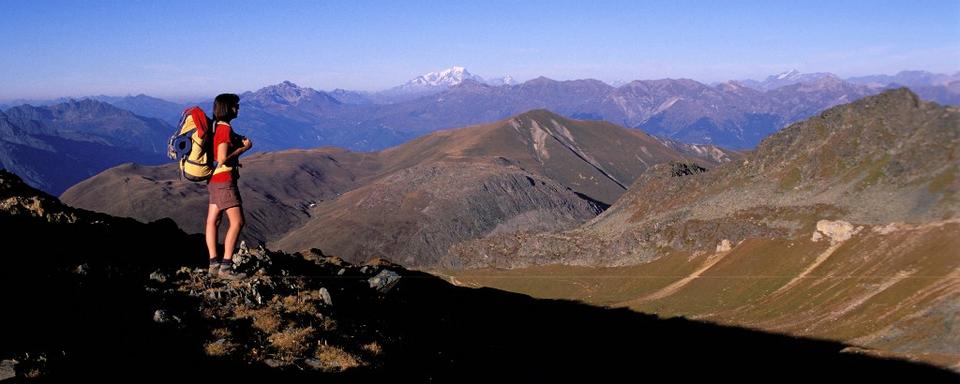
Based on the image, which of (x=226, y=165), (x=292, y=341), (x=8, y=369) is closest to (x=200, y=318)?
(x=292, y=341)

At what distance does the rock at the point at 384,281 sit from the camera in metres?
21.9

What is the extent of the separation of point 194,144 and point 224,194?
4.55 feet

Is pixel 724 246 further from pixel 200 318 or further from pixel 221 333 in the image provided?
pixel 221 333

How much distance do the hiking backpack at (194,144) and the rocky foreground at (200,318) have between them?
3396 mm

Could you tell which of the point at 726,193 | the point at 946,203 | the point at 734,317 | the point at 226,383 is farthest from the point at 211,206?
the point at 726,193

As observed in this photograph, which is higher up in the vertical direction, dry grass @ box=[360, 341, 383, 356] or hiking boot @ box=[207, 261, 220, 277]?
hiking boot @ box=[207, 261, 220, 277]

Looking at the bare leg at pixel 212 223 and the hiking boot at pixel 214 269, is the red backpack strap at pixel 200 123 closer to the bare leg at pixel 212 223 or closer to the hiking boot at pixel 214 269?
the bare leg at pixel 212 223

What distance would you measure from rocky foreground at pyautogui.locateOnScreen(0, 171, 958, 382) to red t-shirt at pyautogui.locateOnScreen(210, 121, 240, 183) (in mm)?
3261

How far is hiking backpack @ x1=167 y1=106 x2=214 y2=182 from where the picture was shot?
1517 centimetres

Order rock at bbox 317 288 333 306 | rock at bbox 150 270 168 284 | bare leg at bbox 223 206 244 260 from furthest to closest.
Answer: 1. rock at bbox 317 288 333 306
2. rock at bbox 150 270 168 284
3. bare leg at bbox 223 206 244 260

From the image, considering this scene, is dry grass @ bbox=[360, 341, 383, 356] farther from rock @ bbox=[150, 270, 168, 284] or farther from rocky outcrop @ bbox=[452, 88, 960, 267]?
rocky outcrop @ bbox=[452, 88, 960, 267]

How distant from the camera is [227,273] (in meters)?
17.8

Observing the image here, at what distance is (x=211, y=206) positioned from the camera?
1609 centimetres

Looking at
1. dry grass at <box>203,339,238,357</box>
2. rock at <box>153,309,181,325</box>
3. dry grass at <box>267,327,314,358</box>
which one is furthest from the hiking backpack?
dry grass at <box>267,327,314,358</box>
